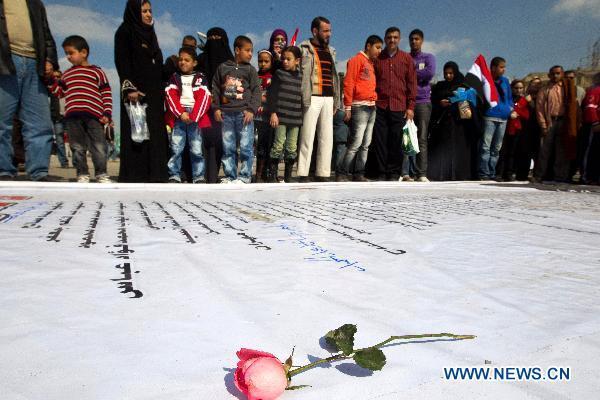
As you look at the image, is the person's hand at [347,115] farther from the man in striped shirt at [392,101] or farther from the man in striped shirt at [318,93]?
the man in striped shirt at [392,101]

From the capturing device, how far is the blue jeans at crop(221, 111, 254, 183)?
2.88 metres

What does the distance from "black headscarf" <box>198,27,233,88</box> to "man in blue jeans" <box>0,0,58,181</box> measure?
1.08 metres

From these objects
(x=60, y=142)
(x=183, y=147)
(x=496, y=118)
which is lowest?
(x=183, y=147)

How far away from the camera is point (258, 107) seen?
2947mm

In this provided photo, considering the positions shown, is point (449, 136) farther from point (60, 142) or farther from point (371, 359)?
point (60, 142)

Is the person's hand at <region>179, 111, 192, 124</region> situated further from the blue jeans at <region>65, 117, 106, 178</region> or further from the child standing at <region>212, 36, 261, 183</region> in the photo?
the blue jeans at <region>65, 117, 106, 178</region>

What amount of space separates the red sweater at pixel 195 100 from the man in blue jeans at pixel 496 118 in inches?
113

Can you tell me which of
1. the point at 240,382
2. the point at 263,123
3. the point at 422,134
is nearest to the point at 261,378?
the point at 240,382

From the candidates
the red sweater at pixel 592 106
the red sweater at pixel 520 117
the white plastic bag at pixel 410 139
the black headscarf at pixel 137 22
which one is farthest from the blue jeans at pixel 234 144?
the red sweater at pixel 592 106

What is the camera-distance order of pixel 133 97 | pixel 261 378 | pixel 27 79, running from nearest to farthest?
pixel 261 378, pixel 27 79, pixel 133 97

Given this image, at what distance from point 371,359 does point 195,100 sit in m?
2.74

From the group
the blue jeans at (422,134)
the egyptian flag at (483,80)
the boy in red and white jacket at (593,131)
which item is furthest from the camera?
the boy in red and white jacket at (593,131)

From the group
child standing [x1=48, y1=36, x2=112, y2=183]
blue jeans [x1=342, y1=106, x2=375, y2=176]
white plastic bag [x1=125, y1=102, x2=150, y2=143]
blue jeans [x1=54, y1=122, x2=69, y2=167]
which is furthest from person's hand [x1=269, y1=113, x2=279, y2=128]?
blue jeans [x1=54, y1=122, x2=69, y2=167]

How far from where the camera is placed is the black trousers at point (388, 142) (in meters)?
3.59
